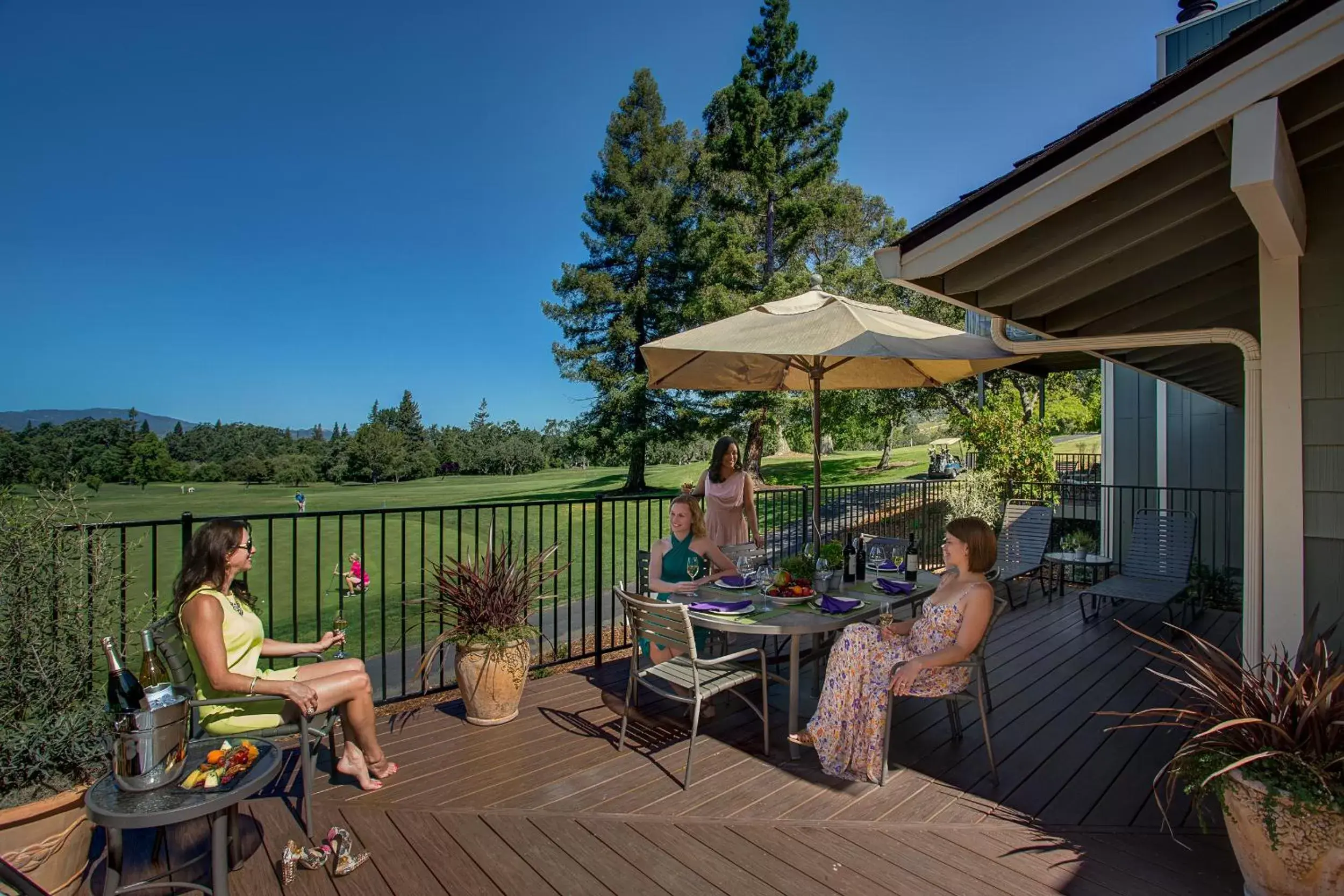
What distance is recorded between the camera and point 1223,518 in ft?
25.6

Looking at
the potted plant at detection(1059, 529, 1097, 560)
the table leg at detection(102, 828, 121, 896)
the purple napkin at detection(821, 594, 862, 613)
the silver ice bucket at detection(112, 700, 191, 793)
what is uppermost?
the purple napkin at detection(821, 594, 862, 613)

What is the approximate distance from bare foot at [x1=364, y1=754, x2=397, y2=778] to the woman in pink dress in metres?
2.55

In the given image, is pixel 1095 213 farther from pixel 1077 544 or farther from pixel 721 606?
pixel 1077 544

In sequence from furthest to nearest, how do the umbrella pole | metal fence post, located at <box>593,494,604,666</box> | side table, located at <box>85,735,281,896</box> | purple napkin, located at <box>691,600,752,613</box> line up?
1. metal fence post, located at <box>593,494,604,666</box>
2. the umbrella pole
3. purple napkin, located at <box>691,600,752,613</box>
4. side table, located at <box>85,735,281,896</box>

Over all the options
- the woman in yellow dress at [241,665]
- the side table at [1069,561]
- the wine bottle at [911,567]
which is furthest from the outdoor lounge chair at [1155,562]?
the woman in yellow dress at [241,665]

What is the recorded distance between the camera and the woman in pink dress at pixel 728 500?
15.7ft

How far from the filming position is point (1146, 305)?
4223mm

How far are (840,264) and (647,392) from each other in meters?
7.58

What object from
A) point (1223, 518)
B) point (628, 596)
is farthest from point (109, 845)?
point (1223, 518)

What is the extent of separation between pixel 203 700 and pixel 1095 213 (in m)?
3.93

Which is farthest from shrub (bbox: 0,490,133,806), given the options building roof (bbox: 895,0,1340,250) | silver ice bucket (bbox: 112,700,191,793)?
building roof (bbox: 895,0,1340,250)

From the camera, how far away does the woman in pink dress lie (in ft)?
15.7

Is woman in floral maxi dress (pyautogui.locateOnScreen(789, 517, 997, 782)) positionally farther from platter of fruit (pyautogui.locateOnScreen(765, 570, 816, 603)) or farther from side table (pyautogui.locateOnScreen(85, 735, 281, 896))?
side table (pyautogui.locateOnScreen(85, 735, 281, 896))

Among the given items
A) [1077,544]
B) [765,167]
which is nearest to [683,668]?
[1077,544]
